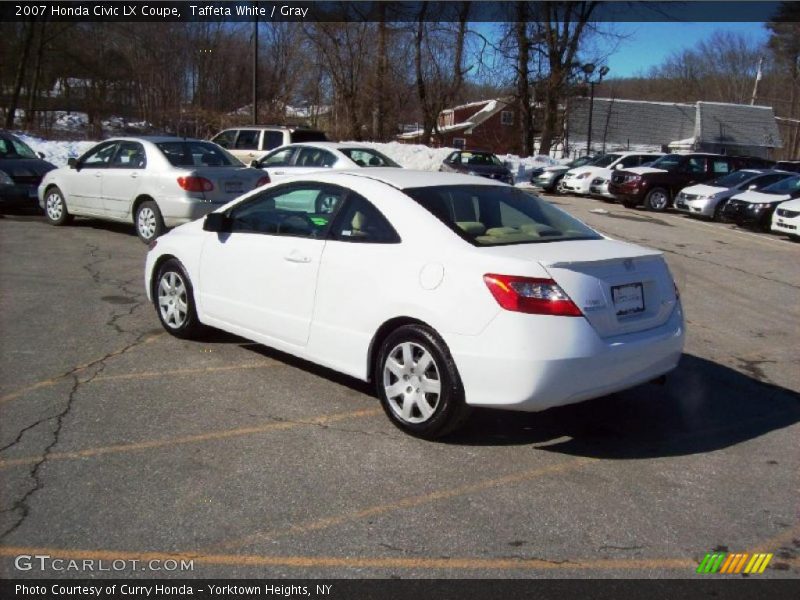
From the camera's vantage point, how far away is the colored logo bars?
126 inches

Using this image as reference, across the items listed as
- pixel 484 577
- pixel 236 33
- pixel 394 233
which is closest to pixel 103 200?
pixel 394 233

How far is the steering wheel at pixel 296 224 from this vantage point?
17.0ft

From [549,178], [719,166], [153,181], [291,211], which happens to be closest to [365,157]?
[153,181]

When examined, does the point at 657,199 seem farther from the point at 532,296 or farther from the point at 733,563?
the point at 733,563

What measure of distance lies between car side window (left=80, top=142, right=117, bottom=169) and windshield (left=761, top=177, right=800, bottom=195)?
1464cm

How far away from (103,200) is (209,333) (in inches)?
242

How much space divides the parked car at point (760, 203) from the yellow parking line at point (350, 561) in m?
15.7

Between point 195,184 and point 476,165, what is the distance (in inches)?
579

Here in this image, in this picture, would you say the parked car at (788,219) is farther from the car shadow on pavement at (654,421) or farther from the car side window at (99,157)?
the car side window at (99,157)

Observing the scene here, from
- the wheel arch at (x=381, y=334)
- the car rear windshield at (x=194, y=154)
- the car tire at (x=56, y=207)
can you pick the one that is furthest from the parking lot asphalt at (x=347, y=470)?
the car tire at (x=56, y=207)

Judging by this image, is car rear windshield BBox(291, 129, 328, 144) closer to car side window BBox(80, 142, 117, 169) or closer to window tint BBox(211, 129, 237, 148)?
window tint BBox(211, 129, 237, 148)

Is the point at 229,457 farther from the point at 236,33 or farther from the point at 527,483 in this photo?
the point at 236,33

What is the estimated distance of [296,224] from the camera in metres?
5.29

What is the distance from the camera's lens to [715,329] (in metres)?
7.61
